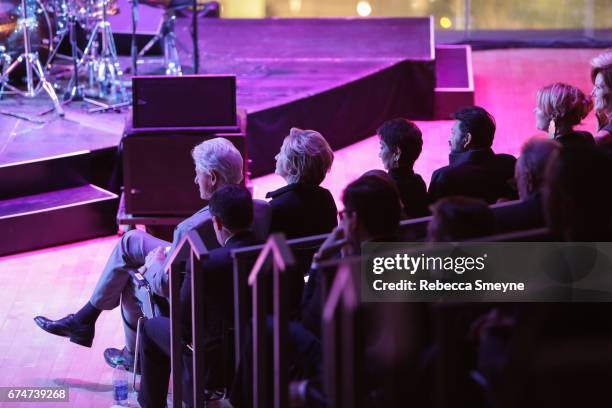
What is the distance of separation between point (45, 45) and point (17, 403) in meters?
4.10

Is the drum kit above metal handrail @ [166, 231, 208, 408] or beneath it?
above

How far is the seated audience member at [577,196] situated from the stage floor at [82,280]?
2345 mm

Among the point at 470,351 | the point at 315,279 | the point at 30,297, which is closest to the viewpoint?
the point at 470,351

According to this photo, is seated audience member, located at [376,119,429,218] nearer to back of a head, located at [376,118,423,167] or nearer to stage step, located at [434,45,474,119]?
back of a head, located at [376,118,423,167]

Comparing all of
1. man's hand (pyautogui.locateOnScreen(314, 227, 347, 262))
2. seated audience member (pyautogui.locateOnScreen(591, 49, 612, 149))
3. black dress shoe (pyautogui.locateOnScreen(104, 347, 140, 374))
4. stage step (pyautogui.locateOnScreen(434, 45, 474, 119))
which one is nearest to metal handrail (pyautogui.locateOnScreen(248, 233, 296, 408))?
man's hand (pyautogui.locateOnScreen(314, 227, 347, 262))

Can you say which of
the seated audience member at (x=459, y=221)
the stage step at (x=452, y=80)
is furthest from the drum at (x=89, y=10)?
the seated audience member at (x=459, y=221)

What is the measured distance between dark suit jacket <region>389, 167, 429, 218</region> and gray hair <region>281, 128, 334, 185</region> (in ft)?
0.91

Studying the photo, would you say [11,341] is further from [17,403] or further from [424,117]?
[424,117]

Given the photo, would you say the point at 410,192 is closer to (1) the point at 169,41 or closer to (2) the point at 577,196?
(2) the point at 577,196

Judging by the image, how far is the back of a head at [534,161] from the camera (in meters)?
3.38

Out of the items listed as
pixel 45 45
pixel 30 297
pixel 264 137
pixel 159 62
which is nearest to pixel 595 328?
pixel 30 297

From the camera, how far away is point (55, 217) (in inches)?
245

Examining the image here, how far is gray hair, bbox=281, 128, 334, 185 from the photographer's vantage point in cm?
412

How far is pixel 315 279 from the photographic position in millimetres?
3457
